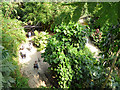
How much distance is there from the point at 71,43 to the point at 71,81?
140cm

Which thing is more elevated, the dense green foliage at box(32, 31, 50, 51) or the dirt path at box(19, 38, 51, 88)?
the dense green foliage at box(32, 31, 50, 51)

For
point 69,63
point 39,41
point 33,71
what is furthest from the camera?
point 39,41

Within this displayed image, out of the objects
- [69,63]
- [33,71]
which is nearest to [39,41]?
[33,71]

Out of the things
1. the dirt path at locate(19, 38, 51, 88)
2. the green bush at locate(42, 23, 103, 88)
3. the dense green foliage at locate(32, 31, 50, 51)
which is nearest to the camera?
the green bush at locate(42, 23, 103, 88)

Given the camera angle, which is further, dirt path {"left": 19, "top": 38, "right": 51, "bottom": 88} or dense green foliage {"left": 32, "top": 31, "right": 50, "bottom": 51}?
dense green foliage {"left": 32, "top": 31, "right": 50, "bottom": 51}

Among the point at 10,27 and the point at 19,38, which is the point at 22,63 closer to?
the point at 19,38

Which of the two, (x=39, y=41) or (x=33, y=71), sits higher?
(x=39, y=41)

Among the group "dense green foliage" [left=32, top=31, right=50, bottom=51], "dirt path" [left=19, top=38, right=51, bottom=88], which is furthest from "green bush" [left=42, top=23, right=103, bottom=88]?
"dense green foliage" [left=32, top=31, right=50, bottom=51]

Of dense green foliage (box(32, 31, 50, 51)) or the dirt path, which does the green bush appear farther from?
dense green foliage (box(32, 31, 50, 51))

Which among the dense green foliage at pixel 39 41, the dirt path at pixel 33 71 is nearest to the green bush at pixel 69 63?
the dirt path at pixel 33 71

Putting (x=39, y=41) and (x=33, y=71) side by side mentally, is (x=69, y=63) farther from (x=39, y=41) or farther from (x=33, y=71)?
(x=39, y=41)

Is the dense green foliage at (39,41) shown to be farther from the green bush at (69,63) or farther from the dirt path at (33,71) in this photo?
the green bush at (69,63)

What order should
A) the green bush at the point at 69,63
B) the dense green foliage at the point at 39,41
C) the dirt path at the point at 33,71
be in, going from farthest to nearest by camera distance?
the dense green foliage at the point at 39,41 → the dirt path at the point at 33,71 → the green bush at the point at 69,63

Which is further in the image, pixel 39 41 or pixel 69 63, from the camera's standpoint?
pixel 39 41
